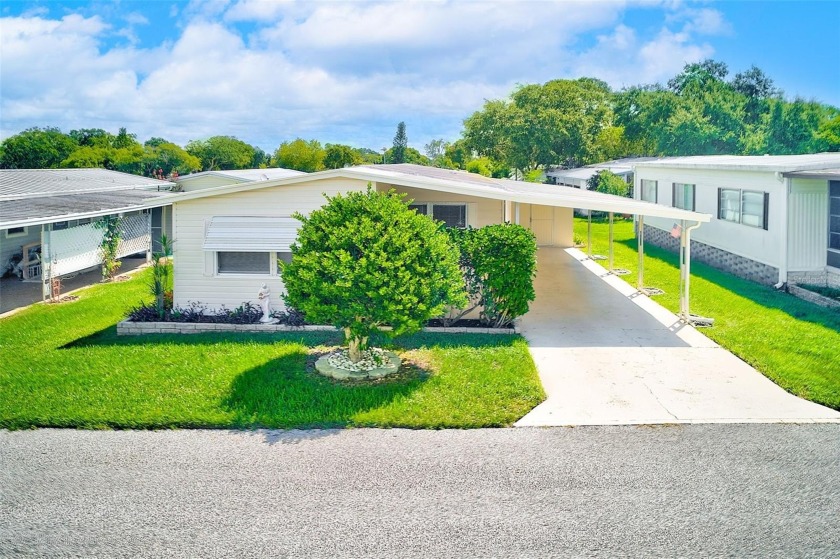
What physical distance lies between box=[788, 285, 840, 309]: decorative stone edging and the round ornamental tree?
7.65 m

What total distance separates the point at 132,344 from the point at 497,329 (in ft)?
18.5

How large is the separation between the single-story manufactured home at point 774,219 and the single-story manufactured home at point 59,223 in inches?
465

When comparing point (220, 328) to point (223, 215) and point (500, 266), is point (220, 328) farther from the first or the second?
point (500, 266)

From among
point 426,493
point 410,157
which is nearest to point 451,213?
point 426,493

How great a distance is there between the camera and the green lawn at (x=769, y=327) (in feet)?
29.6

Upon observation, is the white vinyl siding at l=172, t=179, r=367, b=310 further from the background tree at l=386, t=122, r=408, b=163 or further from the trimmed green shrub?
the background tree at l=386, t=122, r=408, b=163

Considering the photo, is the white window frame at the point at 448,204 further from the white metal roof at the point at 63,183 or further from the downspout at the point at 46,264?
the white metal roof at the point at 63,183

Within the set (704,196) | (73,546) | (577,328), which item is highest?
(704,196)

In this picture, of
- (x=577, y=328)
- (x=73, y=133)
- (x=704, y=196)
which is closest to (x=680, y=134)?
(x=704, y=196)

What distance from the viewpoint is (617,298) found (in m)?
14.4

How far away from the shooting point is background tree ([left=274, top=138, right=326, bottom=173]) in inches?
1977

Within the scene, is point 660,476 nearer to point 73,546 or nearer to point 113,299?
point 73,546

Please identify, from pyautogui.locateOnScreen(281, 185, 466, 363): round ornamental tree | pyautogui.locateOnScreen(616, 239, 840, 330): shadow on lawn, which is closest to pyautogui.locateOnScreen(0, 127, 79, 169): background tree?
pyautogui.locateOnScreen(616, 239, 840, 330): shadow on lawn

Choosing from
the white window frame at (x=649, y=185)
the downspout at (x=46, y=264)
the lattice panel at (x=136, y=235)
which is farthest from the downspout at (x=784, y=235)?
the lattice panel at (x=136, y=235)
